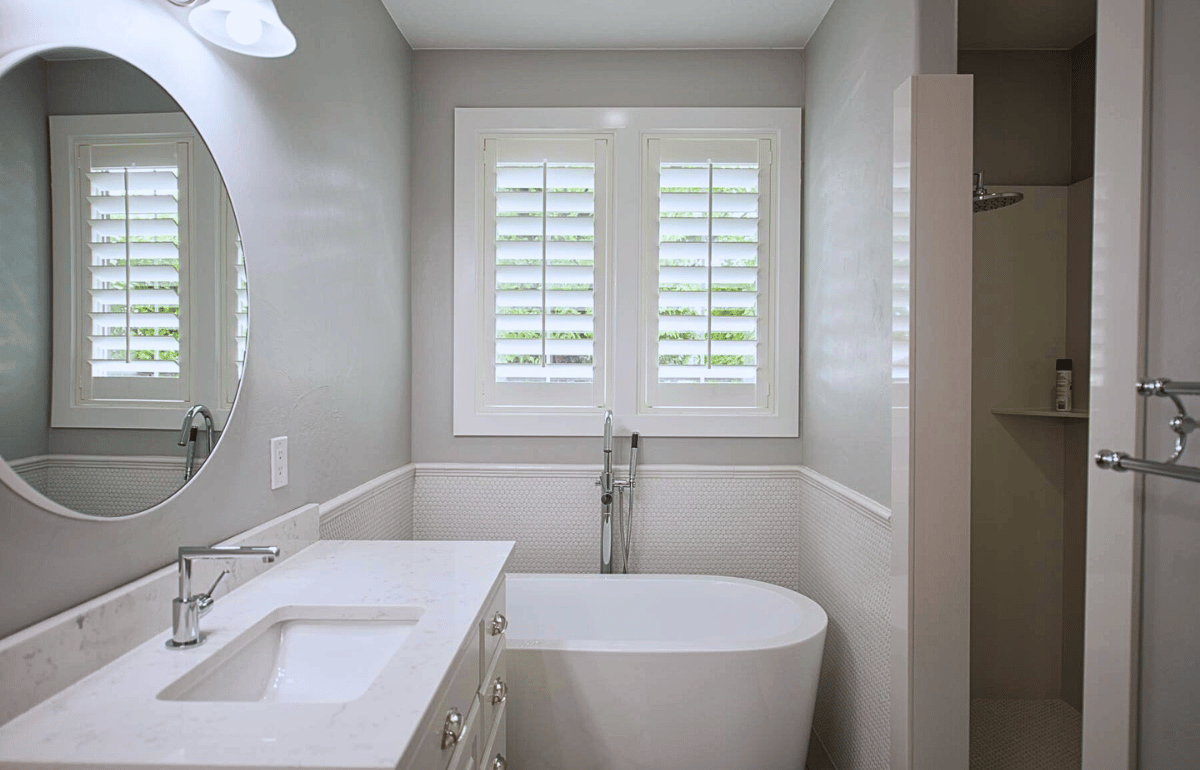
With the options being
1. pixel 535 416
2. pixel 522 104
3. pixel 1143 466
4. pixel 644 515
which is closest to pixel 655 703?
pixel 644 515

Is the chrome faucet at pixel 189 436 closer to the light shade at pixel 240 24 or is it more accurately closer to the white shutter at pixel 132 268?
the white shutter at pixel 132 268

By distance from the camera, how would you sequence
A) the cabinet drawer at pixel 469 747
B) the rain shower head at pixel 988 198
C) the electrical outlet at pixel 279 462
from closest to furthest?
the cabinet drawer at pixel 469 747
the electrical outlet at pixel 279 462
the rain shower head at pixel 988 198

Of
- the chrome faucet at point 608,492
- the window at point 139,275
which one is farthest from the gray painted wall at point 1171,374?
the chrome faucet at point 608,492

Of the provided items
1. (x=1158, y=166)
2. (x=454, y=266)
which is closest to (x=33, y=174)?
(x=1158, y=166)

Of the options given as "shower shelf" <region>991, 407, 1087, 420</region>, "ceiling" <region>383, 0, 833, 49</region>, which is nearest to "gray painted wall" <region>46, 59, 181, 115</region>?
"ceiling" <region>383, 0, 833, 49</region>

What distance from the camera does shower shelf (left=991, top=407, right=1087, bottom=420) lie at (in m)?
2.47

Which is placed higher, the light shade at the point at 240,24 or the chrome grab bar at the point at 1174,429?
the light shade at the point at 240,24

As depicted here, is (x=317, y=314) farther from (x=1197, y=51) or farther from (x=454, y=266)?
(x=1197, y=51)

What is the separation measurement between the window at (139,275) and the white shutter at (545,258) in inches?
56.7

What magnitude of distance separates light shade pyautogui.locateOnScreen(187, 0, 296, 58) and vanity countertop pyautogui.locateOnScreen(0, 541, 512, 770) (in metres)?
1.11

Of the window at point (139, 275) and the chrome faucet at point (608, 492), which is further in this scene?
the chrome faucet at point (608, 492)

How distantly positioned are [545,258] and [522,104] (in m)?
0.67

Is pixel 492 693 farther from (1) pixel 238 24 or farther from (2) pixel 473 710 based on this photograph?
(1) pixel 238 24

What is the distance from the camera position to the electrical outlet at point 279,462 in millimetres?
1678
